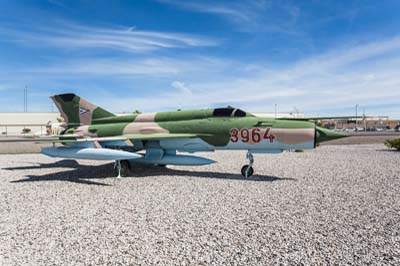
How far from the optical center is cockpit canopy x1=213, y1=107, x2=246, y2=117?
10.3 meters

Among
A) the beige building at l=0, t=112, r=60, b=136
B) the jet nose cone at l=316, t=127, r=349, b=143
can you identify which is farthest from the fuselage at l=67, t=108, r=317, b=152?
the beige building at l=0, t=112, r=60, b=136

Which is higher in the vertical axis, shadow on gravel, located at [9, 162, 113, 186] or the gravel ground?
the gravel ground

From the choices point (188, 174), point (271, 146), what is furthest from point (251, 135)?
point (188, 174)

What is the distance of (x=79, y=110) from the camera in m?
13.5

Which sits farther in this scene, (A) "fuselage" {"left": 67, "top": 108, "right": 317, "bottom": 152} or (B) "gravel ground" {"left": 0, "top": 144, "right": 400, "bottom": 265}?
(A) "fuselage" {"left": 67, "top": 108, "right": 317, "bottom": 152}

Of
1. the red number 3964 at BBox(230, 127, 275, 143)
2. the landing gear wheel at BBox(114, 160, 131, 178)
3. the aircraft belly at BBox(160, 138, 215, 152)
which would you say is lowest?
the landing gear wheel at BBox(114, 160, 131, 178)

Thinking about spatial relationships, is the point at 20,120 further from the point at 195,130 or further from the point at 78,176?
the point at 195,130

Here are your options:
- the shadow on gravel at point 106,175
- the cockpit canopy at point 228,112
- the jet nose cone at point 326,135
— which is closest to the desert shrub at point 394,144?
the jet nose cone at point 326,135

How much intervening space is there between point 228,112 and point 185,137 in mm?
1836

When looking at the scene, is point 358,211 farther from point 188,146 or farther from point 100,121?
point 100,121

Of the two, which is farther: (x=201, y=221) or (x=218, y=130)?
(x=218, y=130)

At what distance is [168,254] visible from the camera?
3766mm

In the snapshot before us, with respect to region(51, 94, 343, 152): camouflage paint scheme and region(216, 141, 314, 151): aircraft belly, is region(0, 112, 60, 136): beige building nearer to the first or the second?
region(51, 94, 343, 152): camouflage paint scheme

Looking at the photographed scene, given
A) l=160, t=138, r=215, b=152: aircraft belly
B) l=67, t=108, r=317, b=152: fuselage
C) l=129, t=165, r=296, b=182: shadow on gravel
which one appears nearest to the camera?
l=67, t=108, r=317, b=152: fuselage
